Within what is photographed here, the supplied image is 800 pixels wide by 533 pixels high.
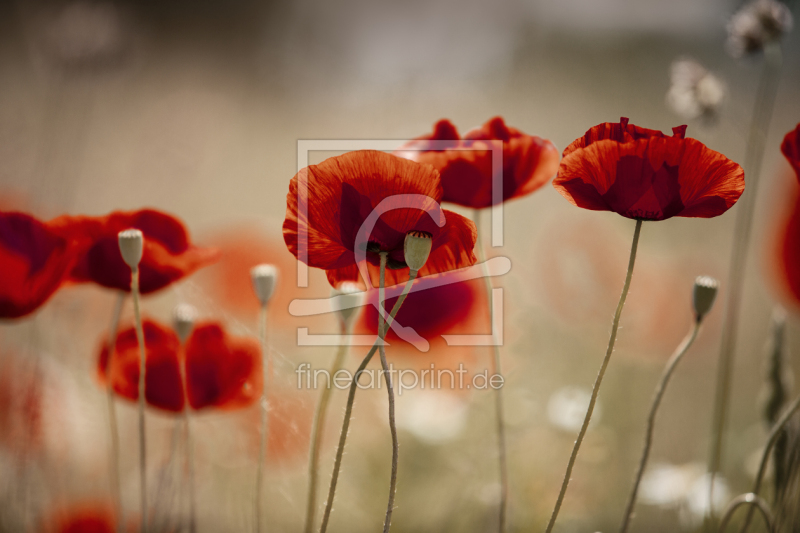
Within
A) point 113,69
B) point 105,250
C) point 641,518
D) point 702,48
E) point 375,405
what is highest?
point 702,48

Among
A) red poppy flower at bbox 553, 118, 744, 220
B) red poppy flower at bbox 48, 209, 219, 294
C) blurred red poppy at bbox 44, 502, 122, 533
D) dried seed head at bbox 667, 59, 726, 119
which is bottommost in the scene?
blurred red poppy at bbox 44, 502, 122, 533

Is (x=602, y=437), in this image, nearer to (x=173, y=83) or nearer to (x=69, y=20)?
(x=69, y=20)

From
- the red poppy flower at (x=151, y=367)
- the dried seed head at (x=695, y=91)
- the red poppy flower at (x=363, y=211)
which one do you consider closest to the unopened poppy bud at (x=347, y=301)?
the red poppy flower at (x=363, y=211)

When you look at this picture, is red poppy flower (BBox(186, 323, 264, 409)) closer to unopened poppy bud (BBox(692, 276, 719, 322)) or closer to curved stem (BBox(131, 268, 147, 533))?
curved stem (BBox(131, 268, 147, 533))

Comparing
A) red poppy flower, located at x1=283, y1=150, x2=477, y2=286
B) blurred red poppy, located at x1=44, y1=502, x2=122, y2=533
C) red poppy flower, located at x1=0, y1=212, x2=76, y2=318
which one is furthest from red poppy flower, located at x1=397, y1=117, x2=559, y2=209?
blurred red poppy, located at x1=44, y1=502, x2=122, y2=533

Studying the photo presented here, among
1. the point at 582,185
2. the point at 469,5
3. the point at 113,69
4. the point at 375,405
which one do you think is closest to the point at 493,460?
the point at 375,405

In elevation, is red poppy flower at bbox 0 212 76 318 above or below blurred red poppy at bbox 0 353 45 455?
above

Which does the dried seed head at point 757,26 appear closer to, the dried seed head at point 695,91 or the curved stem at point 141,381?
the dried seed head at point 695,91
